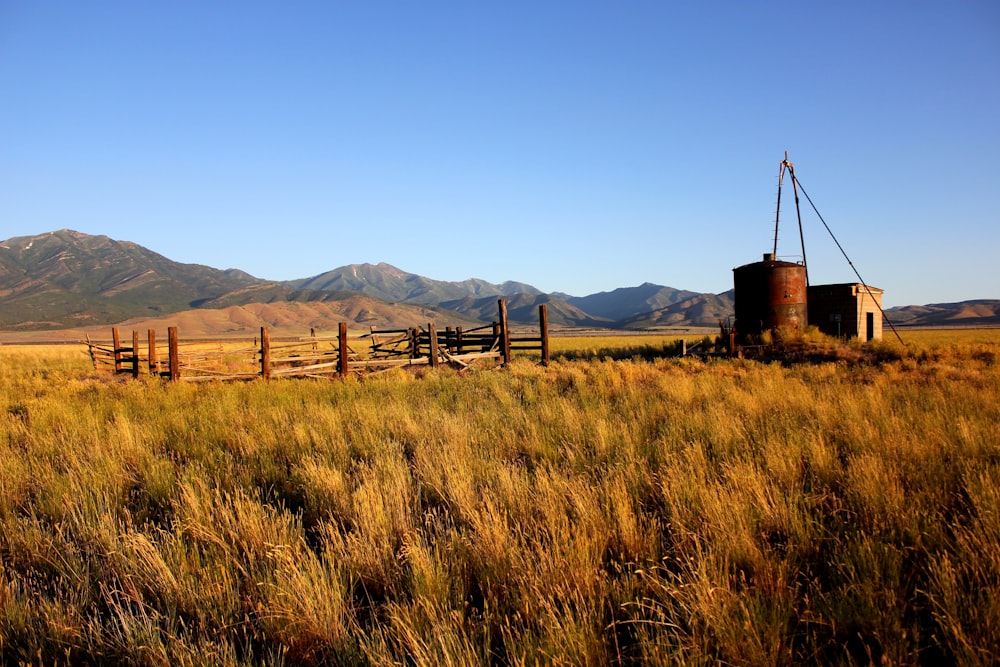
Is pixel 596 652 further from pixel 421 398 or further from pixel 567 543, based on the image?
pixel 421 398

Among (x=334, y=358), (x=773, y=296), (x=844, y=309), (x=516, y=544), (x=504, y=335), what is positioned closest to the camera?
(x=516, y=544)

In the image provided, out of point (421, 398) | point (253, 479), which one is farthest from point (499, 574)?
point (421, 398)

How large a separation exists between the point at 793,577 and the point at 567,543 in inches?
51.2

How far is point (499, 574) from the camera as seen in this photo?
3248 mm

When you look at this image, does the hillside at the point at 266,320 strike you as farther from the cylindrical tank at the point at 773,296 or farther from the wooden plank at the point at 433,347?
the wooden plank at the point at 433,347

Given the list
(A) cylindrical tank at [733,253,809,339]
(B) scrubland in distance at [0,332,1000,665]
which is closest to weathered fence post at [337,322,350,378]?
(B) scrubland in distance at [0,332,1000,665]

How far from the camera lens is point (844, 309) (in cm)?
2538

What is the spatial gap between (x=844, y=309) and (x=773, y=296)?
5046 millimetres

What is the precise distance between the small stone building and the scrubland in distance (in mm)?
20482

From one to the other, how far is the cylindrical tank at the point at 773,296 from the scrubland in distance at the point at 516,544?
16711mm

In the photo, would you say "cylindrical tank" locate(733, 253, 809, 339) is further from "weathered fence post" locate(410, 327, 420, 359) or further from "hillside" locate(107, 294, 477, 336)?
"hillside" locate(107, 294, 477, 336)

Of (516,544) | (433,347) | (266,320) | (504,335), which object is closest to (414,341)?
(504,335)

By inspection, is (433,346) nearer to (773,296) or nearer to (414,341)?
(414,341)

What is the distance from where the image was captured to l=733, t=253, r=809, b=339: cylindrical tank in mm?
23016
